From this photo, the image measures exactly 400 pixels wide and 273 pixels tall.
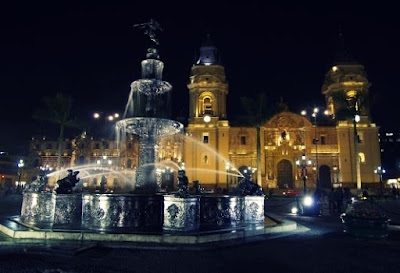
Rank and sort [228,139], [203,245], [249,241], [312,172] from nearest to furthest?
[203,245] < [249,241] < [312,172] < [228,139]

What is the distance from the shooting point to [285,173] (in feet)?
182

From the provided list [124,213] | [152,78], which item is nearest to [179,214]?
[124,213]

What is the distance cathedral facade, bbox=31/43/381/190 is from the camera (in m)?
53.4

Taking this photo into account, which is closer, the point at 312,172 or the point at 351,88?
the point at 312,172

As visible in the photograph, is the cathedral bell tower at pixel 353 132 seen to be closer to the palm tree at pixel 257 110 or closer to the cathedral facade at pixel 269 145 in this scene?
the cathedral facade at pixel 269 145

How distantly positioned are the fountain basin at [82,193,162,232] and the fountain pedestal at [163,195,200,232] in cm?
59

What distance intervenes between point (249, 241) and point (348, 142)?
50347 millimetres

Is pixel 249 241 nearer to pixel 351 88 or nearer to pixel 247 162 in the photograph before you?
pixel 247 162

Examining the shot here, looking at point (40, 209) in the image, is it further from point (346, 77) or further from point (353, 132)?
point (346, 77)

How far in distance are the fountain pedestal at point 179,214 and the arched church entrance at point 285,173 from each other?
46527mm

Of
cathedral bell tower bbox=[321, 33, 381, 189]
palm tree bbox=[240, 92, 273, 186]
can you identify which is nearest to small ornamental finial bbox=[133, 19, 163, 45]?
palm tree bbox=[240, 92, 273, 186]

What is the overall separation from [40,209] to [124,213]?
3956mm

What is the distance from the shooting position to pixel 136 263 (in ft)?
24.4

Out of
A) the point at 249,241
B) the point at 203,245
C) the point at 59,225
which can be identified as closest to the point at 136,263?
the point at 203,245
